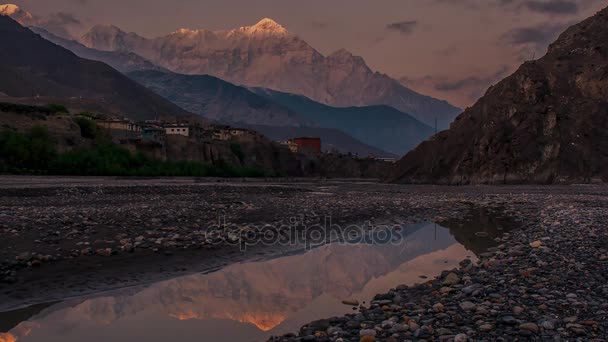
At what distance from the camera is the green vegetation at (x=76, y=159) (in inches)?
2638

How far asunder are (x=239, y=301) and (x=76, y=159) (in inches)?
2949

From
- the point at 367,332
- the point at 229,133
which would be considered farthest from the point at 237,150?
the point at 367,332

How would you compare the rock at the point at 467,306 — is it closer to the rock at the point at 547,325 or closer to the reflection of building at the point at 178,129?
the rock at the point at 547,325

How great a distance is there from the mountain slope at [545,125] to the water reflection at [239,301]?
68568mm

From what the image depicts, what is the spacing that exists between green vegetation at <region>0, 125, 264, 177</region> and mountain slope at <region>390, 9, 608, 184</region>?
185 ft

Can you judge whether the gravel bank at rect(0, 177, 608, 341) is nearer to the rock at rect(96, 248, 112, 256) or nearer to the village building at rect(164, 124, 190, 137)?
the rock at rect(96, 248, 112, 256)

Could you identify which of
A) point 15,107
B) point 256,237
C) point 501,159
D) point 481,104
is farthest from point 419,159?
point 256,237

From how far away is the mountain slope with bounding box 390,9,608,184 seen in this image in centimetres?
7225

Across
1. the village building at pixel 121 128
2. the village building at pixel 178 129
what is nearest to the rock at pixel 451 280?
the village building at pixel 121 128

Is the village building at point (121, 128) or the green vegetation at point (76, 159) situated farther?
the village building at point (121, 128)

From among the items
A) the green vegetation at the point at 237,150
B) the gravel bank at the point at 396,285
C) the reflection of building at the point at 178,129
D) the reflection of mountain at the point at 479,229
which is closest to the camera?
the gravel bank at the point at 396,285

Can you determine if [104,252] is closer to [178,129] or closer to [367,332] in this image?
[367,332]

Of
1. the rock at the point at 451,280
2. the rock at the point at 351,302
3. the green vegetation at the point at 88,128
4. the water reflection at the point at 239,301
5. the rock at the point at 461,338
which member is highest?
the green vegetation at the point at 88,128

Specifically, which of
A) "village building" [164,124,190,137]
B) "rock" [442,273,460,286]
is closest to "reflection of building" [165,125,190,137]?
"village building" [164,124,190,137]
